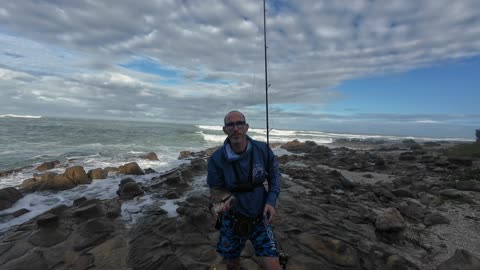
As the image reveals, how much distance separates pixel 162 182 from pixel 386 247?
8.81 meters

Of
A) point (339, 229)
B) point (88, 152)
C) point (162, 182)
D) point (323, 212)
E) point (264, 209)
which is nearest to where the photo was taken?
point (264, 209)

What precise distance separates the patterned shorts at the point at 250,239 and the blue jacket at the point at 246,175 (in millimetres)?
217

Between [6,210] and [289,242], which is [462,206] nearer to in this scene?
[289,242]

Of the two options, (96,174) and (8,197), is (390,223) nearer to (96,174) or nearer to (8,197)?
(8,197)

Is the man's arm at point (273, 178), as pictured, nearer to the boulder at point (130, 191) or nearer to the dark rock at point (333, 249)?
the dark rock at point (333, 249)

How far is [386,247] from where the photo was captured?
19.3 feet

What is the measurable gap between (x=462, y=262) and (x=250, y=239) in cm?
382

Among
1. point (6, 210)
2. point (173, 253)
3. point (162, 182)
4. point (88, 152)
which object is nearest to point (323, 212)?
point (173, 253)

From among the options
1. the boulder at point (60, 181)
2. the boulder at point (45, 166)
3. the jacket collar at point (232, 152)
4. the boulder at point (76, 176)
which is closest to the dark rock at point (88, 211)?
the boulder at point (60, 181)

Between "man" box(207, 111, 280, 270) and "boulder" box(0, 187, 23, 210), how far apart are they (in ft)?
29.7

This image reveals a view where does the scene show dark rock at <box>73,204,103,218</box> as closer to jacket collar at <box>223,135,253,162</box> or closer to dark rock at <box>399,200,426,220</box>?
jacket collar at <box>223,135,253,162</box>

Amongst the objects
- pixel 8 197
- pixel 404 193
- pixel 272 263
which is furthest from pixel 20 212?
pixel 404 193

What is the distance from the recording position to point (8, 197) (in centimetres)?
941

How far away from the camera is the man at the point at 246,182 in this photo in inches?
140
